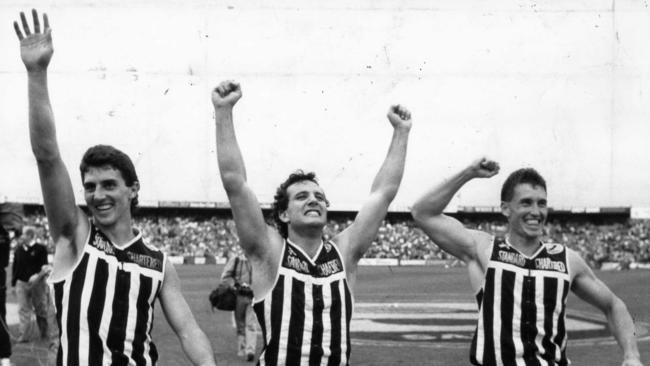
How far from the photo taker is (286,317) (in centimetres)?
542

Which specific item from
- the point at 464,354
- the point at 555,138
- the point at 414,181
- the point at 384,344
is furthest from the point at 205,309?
the point at 555,138

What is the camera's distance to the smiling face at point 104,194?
502cm

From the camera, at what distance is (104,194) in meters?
5.03

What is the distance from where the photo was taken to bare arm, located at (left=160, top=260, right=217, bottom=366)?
5.07m

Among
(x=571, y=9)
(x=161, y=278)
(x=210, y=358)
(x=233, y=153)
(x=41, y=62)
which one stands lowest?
(x=210, y=358)

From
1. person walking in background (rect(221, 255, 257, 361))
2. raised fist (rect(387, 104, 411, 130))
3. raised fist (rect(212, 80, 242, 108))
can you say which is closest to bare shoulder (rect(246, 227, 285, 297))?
raised fist (rect(212, 80, 242, 108))

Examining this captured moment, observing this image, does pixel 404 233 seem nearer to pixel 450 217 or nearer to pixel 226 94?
pixel 450 217

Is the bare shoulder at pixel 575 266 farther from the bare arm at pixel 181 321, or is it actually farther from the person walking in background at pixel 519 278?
the bare arm at pixel 181 321

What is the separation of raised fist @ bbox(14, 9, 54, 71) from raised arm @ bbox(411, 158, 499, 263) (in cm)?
271

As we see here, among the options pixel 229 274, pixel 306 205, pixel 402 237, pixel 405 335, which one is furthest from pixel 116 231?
pixel 402 237

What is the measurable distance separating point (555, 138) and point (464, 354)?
35866 millimetres

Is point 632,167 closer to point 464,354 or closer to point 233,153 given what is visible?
point 464,354

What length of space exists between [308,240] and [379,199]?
609mm

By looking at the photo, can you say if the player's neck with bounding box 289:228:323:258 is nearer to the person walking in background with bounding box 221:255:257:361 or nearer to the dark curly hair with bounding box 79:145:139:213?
the dark curly hair with bounding box 79:145:139:213
